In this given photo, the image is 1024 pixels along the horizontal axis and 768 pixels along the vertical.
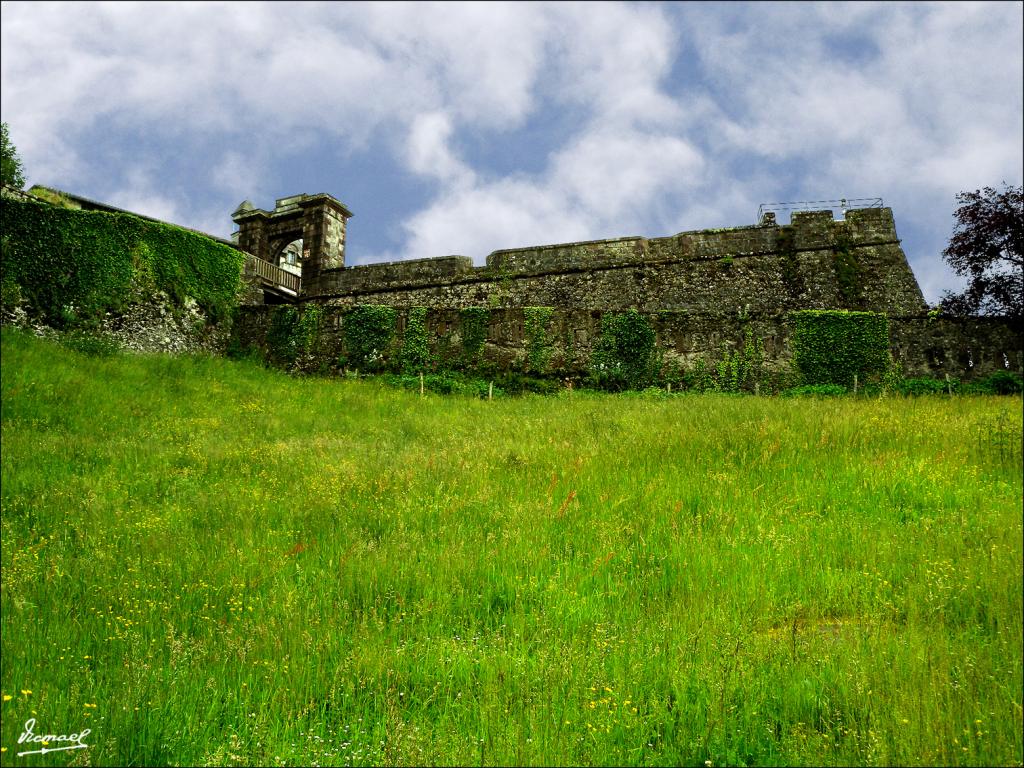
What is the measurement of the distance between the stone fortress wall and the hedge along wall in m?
1.88

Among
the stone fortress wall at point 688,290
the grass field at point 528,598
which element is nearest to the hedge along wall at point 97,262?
the stone fortress wall at point 688,290

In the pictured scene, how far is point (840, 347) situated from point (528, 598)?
1533 cm

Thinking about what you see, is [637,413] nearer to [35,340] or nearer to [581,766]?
[581,766]

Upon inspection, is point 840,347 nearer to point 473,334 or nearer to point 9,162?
point 473,334

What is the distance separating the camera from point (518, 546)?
5984mm

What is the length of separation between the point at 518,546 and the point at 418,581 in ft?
3.17

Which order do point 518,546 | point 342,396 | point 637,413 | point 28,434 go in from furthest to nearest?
point 342,396
point 637,413
point 28,434
point 518,546

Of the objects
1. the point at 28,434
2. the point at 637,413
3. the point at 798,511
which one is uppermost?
the point at 637,413

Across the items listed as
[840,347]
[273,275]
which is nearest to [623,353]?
[840,347]

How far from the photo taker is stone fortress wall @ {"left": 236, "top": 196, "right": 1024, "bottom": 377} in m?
17.9

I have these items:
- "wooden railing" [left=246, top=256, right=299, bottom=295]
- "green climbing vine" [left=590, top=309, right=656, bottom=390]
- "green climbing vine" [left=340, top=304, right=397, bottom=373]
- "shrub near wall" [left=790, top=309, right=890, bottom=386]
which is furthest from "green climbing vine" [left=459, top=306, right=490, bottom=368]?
"wooden railing" [left=246, top=256, right=299, bottom=295]

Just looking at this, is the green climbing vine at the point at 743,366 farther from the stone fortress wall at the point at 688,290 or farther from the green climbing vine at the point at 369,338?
the green climbing vine at the point at 369,338

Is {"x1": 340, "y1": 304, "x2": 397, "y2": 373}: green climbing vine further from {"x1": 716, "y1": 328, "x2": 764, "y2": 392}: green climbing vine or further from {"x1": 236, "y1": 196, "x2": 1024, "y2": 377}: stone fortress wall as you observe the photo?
{"x1": 716, "y1": 328, "x2": 764, "y2": 392}: green climbing vine

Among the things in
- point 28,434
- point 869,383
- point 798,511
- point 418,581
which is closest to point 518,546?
point 418,581
